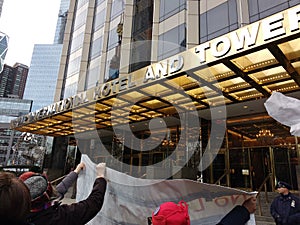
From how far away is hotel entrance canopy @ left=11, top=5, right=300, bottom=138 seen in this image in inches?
237

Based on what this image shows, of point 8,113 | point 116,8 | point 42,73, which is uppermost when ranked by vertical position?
point 42,73

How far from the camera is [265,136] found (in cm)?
1203

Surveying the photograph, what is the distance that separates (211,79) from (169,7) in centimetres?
907

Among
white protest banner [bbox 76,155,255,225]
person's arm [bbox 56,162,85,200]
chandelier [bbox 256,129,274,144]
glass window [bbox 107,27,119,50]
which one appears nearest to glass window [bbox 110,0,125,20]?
glass window [bbox 107,27,119,50]

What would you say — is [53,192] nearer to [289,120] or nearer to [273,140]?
[289,120]

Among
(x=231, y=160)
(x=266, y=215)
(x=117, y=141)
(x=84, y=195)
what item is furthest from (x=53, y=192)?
(x=117, y=141)

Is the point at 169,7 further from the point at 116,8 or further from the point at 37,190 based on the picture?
the point at 37,190

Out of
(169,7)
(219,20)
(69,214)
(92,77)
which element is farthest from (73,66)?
(69,214)

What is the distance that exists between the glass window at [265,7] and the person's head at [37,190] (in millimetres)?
11911

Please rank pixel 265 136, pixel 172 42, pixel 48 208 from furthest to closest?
pixel 172 42, pixel 265 136, pixel 48 208

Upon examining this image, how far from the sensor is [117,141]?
56.6 ft

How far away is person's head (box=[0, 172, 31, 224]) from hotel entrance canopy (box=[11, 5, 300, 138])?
6244 millimetres

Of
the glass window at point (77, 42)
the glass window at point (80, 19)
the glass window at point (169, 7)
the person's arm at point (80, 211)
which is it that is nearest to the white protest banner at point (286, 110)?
the person's arm at point (80, 211)

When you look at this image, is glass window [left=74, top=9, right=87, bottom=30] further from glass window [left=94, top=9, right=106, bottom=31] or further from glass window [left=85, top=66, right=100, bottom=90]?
glass window [left=85, top=66, right=100, bottom=90]
